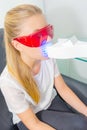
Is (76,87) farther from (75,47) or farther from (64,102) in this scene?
(75,47)

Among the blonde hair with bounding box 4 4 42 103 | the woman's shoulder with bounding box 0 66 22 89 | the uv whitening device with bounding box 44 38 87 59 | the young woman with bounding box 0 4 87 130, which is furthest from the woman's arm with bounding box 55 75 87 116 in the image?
the uv whitening device with bounding box 44 38 87 59

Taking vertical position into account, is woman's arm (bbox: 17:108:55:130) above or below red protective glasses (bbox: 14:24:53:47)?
below

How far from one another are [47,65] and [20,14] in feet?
0.97

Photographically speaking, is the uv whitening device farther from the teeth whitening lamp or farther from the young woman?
the young woman

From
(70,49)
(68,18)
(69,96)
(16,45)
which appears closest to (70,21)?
(68,18)

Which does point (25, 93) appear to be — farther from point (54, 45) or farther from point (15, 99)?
point (54, 45)

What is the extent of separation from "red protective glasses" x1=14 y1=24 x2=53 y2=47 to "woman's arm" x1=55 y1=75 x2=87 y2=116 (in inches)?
12.2

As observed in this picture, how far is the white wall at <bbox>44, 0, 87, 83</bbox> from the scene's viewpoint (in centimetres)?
128

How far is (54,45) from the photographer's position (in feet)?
2.57

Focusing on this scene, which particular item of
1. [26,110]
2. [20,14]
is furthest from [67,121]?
[20,14]

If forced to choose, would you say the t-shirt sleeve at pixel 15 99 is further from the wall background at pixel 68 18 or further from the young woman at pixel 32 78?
the wall background at pixel 68 18

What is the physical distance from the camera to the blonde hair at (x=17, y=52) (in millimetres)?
873

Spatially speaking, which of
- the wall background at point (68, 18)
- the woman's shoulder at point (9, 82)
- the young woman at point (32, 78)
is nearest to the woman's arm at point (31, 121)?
the young woman at point (32, 78)

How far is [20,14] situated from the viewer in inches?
34.3
